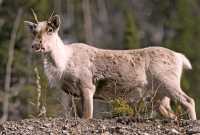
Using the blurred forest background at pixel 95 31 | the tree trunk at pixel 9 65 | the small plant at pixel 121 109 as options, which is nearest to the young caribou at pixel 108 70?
the small plant at pixel 121 109

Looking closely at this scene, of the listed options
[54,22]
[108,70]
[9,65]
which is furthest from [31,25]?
[9,65]

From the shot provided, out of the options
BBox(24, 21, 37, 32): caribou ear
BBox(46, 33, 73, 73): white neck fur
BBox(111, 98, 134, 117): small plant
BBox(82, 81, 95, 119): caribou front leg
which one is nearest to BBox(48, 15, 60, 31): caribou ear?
BBox(46, 33, 73, 73): white neck fur

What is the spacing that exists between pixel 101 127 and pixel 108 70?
13.1 ft

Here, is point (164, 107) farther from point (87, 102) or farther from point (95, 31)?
point (95, 31)

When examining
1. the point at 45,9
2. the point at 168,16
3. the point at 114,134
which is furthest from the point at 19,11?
the point at 114,134

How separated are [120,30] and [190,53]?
9980 millimetres

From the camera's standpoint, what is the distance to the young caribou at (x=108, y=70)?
17.1 meters

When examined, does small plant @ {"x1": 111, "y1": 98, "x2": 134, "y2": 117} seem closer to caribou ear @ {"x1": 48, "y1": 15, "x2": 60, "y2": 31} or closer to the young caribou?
the young caribou

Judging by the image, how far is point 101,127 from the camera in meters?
13.7

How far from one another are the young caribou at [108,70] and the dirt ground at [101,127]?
275 centimetres

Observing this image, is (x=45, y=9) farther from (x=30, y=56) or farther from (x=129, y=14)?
(x=129, y=14)

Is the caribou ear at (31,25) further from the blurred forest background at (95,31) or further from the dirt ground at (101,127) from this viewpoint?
the blurred forest background at (95,31)

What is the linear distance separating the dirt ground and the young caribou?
275cm

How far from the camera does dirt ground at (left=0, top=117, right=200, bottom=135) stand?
533 inches
